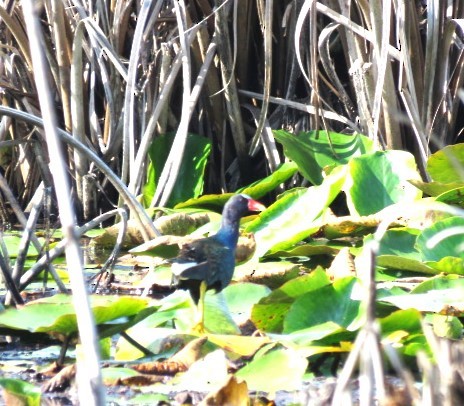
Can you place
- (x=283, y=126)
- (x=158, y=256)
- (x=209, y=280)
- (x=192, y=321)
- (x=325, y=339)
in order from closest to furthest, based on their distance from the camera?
1. (x=325, y=339)
2. (x=192, y=321)
3. (x=209, y=280)
4. (x=158, y=256)
5. (x=283, y=126)

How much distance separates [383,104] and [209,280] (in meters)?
0.92

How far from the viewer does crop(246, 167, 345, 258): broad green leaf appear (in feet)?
9.74

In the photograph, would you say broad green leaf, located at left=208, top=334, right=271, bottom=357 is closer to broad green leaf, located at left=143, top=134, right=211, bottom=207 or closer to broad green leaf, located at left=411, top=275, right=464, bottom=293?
broad green leaf, located at left=411, top=275, right=464, bottom=293

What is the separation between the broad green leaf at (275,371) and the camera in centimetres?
205

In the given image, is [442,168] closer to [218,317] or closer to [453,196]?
[453,196]

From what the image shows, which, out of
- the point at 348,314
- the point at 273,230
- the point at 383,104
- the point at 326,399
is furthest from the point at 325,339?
the point at 383,104

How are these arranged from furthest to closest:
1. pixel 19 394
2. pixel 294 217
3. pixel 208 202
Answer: pixel 208 202
pixel 294 217
pixel 19 394

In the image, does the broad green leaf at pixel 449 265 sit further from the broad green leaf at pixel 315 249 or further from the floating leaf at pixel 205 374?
the floating leaf at pixel 205 374

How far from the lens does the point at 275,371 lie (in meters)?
2.09

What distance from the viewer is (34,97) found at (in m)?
3.97

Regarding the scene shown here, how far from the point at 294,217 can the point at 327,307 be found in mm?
772

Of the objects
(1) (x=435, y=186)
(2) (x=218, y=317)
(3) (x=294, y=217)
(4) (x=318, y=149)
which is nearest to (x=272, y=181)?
(4) (x=318, y=149)

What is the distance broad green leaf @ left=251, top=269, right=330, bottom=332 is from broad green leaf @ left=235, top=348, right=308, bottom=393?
0.25 meters

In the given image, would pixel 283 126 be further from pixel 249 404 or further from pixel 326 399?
pixel 326 399
